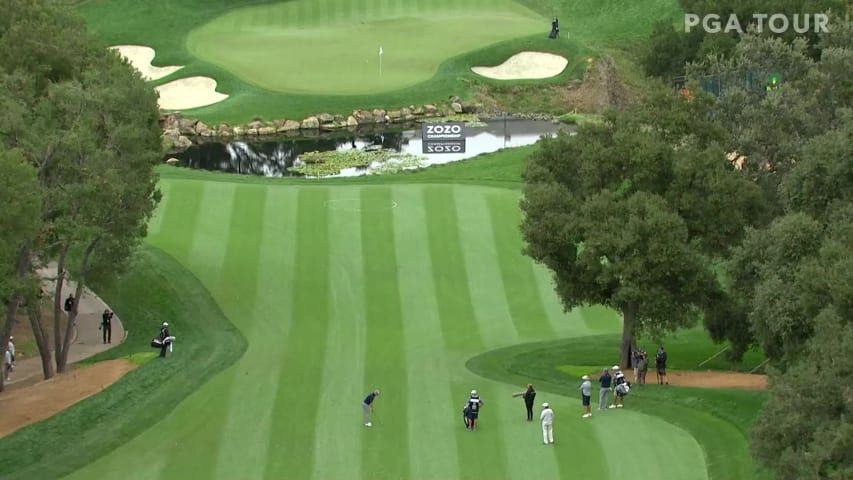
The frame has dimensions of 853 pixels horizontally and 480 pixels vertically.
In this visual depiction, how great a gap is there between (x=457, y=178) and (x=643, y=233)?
29.4 metres

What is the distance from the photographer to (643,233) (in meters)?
42.8

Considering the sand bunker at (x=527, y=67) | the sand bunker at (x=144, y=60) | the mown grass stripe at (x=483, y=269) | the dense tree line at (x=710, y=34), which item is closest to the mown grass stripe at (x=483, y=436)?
the mown grass stripe at (x=483, y=269)

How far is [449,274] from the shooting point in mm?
55562

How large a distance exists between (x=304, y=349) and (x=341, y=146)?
3983 cm

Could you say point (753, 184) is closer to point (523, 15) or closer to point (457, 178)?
point (457, 178)

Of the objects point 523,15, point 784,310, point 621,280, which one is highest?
point 784,310

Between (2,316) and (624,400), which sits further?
(624,400)

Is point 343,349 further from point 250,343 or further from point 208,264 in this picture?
point 208,264

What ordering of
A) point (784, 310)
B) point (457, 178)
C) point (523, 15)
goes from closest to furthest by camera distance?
point (784, 310), point (457, 178), point (523, 15)

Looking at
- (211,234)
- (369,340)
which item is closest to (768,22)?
(211,234)

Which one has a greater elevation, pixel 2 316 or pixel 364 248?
pixel 2 316

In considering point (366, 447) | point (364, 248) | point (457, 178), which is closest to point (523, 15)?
point (457, 178)

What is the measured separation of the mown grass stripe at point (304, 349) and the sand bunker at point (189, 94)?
28.4 m

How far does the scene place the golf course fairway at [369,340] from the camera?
1478 inches
